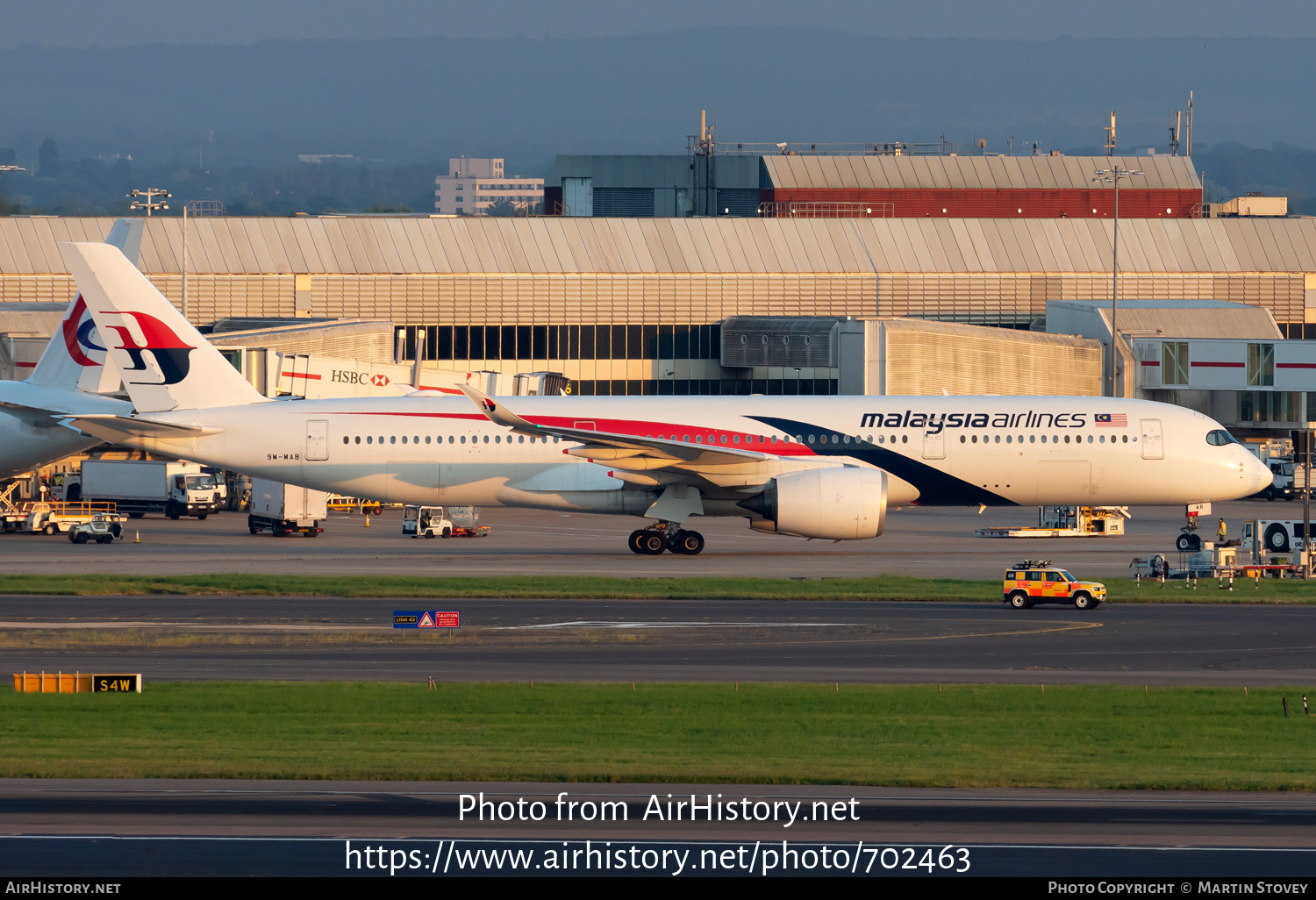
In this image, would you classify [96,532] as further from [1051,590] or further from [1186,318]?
[1186,318]

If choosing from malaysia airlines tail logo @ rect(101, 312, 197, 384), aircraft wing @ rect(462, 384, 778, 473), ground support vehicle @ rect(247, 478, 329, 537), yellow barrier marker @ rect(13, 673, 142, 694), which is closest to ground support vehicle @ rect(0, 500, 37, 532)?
ground support vehicle @ rect(247, 478, 329, 537)

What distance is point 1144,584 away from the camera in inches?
1665

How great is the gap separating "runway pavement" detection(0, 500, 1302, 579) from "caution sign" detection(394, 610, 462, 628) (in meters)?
10.4

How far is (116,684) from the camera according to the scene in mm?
26078

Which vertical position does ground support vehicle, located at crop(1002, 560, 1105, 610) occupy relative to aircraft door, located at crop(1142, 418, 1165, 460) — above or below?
below

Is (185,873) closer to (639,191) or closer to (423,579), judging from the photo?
(423,579)

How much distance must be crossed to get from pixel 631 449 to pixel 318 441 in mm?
10434

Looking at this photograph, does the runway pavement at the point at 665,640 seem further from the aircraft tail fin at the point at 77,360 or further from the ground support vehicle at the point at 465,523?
the ground support vehicle at the point at 465,523

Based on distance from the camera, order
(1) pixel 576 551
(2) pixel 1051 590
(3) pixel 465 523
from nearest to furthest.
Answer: (2) pixel 1051 590
(1) pixel 576 551
(3) pixel 465 523

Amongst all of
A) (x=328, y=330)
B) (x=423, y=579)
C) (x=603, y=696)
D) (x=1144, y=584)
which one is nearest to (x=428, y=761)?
(x=603, y=696)

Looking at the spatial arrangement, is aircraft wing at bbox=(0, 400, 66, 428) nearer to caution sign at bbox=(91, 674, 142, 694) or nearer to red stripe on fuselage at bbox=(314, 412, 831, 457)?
red stripe on fuselage at bbox=(314, 412, 831, 457)

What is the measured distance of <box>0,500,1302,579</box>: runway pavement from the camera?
46281 millimetres

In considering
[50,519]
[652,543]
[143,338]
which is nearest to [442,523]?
[652,543]

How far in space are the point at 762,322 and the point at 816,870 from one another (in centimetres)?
7711
